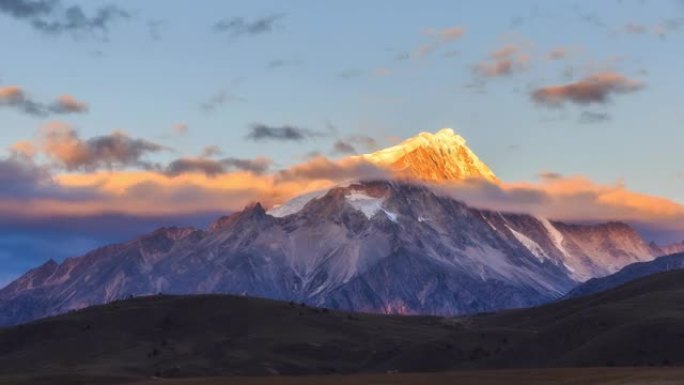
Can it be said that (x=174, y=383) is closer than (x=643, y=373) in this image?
No

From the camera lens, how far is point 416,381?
543 feet

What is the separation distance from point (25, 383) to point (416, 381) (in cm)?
6476

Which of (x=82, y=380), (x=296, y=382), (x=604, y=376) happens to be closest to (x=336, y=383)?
(x=296, y=382)

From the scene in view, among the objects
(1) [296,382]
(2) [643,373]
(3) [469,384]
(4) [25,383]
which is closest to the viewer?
(2) [643,373]

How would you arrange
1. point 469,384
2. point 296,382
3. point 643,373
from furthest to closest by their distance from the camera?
point 296,382, point 469,384, point 643,373

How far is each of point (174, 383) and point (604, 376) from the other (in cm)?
6344

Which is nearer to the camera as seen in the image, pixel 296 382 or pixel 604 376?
pixel 604 376

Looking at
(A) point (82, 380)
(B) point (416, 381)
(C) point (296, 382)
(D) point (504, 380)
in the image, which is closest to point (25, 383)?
(A) point (82, 380)

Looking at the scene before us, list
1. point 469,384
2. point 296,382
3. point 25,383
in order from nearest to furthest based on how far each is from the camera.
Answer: point 469,384
point 296,382
point 25,383

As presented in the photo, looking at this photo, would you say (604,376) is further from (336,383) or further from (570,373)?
(336,383)

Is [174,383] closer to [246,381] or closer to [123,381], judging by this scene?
[246,381]

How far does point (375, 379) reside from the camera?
17662 cm

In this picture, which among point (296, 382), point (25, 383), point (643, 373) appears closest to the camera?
point (643, 373)

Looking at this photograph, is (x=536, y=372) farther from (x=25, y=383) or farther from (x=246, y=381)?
(x=25, y=383)
